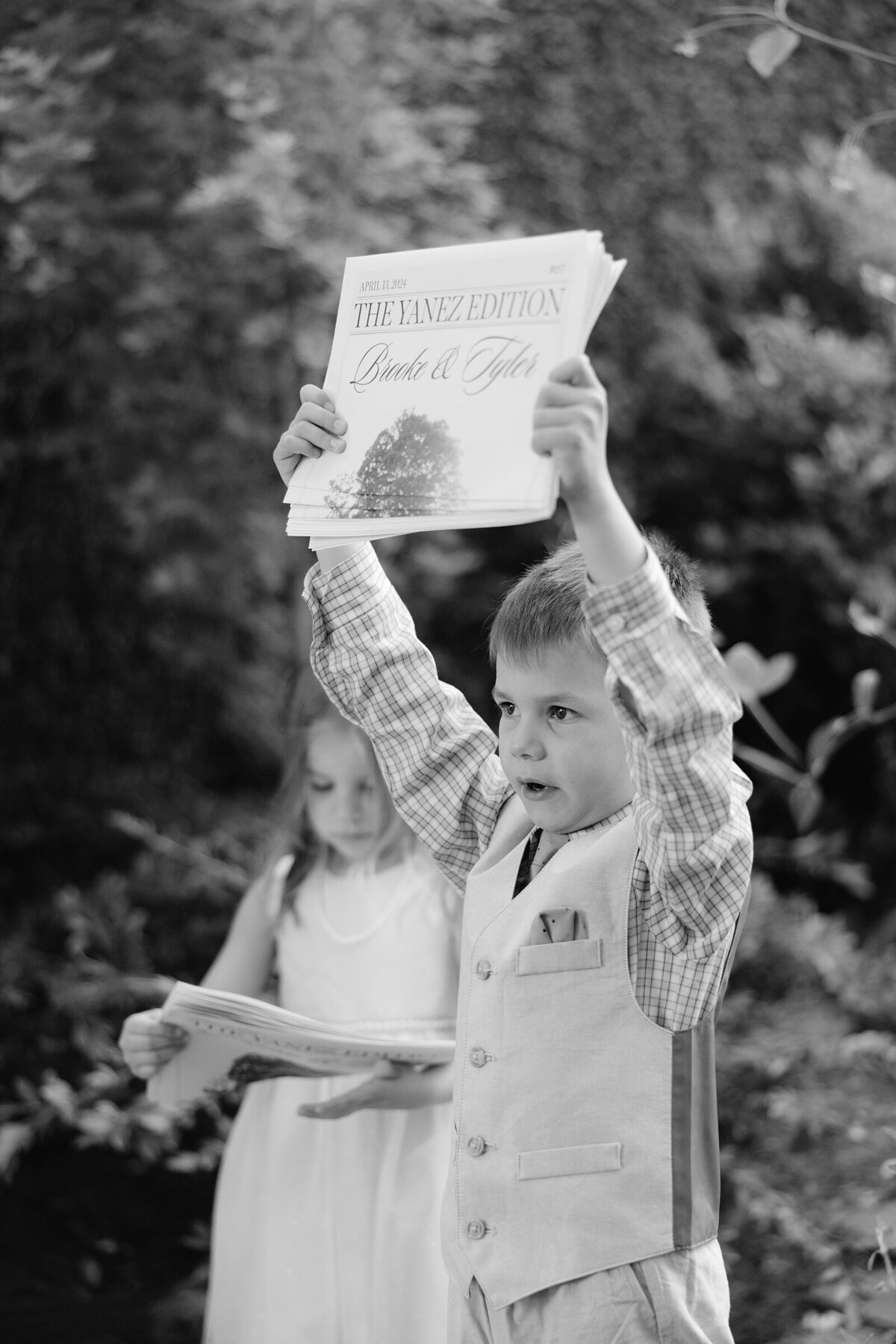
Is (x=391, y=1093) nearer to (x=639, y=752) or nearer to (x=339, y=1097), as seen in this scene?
(x=339, y=1097)

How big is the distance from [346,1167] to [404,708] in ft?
2.56

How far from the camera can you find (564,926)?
1.14m

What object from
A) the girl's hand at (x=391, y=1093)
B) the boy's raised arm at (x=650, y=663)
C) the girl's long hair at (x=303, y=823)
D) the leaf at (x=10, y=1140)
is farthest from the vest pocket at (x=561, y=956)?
the leaf at (x=10, y=1140)

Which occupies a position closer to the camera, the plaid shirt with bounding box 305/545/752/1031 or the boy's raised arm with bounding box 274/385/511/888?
the plaid shirt with bounding box 305/545/752/1031

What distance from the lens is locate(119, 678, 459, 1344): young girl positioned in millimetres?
1727

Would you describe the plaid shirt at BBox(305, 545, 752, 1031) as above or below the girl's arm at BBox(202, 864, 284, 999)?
above

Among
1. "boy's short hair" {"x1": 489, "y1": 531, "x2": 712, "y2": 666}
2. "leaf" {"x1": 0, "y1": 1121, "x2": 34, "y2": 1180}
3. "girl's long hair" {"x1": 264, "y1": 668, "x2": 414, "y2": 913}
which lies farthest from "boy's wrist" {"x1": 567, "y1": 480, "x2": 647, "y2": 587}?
"leaf" {"x1": 0, "y1": 1121, "x2": 34, "y2": 1180}

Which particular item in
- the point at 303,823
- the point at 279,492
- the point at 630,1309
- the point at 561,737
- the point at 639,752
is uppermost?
the point at 639,752

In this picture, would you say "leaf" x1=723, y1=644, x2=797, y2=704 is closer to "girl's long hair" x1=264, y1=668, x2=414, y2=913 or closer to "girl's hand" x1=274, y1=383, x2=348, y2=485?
"girl's long hair" x1=264, y1=668, x2=414, y2=913

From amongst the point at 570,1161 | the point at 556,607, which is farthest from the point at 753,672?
the point at 570,1161

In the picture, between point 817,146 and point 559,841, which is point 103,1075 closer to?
point 559,841

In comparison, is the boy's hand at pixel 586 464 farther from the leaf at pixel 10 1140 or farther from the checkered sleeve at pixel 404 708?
the leaf at pixel 10 1140

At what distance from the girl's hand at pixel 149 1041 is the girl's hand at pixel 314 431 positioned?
77cm

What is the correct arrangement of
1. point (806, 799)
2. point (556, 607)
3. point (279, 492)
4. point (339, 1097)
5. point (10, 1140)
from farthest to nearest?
point (279, 492)
point (10, 1140)
point (806, 799)
point (339, 1097)
point (556, 607)
